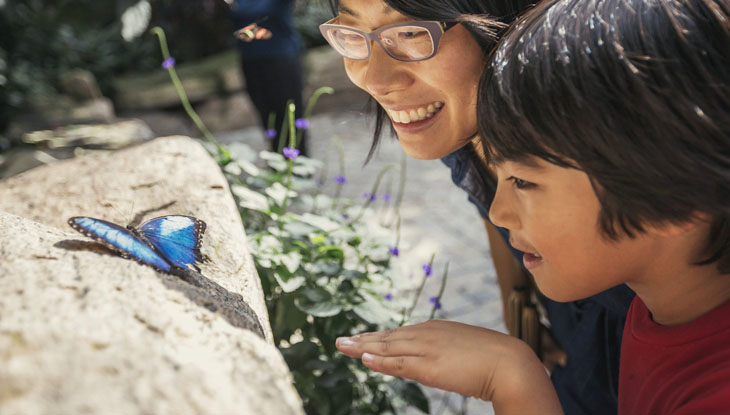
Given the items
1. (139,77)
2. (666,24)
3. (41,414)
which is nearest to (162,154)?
(41,414)

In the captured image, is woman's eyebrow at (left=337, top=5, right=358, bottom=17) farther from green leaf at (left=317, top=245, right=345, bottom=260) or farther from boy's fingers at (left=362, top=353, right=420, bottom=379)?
boy's fingers at (left=362, top=353, right=420, bottom=379)

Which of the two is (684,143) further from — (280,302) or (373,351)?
(280,302)

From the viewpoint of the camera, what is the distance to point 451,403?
233cm

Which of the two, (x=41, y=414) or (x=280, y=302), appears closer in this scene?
(x=41, y=414)

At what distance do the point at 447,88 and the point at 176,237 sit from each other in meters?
0.67

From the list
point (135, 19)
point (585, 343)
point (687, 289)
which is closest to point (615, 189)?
point (687, 289)

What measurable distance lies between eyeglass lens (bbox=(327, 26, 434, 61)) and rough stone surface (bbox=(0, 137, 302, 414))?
57cm

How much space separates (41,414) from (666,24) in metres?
0.93

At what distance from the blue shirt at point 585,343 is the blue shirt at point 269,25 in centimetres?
216

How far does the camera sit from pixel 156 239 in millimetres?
1002

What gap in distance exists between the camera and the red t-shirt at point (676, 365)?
94 cm

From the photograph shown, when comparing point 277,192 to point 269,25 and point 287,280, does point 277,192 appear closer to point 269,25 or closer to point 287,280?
point 287,280

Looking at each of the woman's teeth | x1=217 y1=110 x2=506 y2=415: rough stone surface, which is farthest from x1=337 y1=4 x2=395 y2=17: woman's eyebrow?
x1=217 y1=110 x2=506 y2=415: rough stone surface

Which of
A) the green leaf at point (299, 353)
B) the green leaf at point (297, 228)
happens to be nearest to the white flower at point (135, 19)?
the green leaf at point (297, 228)
